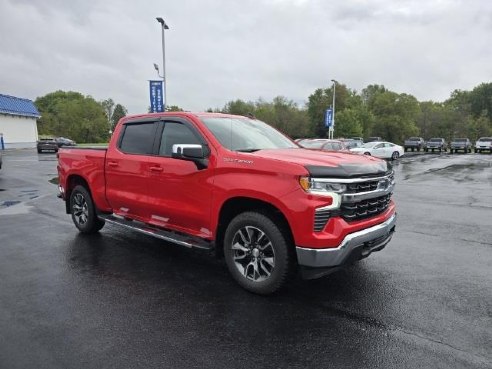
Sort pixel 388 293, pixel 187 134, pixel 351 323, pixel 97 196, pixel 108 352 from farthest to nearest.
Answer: pixel 97 196 → pixel 187 134 → pixel 388 293 → pixel 351 323 → pixel 108 352

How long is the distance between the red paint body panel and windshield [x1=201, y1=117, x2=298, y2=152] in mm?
153

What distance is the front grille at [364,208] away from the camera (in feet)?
12.4

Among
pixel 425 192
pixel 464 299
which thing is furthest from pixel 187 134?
pixel 425 192

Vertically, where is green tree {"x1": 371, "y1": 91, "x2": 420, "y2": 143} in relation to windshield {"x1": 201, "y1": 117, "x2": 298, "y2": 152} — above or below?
above

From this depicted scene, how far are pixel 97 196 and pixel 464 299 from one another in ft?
16.9

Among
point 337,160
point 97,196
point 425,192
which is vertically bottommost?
point 425,192

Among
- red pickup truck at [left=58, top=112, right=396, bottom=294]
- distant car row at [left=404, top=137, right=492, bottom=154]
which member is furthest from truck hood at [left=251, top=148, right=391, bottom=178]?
distant car row at [left=404, top=137, right=492, bottom=154]

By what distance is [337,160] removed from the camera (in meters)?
4.00

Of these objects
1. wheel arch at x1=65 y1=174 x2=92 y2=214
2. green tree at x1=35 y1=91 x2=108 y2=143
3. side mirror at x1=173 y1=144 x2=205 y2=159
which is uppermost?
green tree at x1=35 y1=91 x2=108 y2=143

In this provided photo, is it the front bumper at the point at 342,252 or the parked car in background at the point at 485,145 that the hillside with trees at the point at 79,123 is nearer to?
the parked car in background at the point at 485,145

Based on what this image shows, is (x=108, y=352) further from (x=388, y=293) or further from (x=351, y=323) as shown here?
(x=388, y=293)

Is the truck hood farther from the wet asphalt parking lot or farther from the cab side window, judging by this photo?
the wet asphalt parking lot

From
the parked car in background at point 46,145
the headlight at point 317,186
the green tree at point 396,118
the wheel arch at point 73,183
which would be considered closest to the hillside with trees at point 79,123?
the parked car in background at point 46,145

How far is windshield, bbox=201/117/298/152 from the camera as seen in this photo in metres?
4.61
